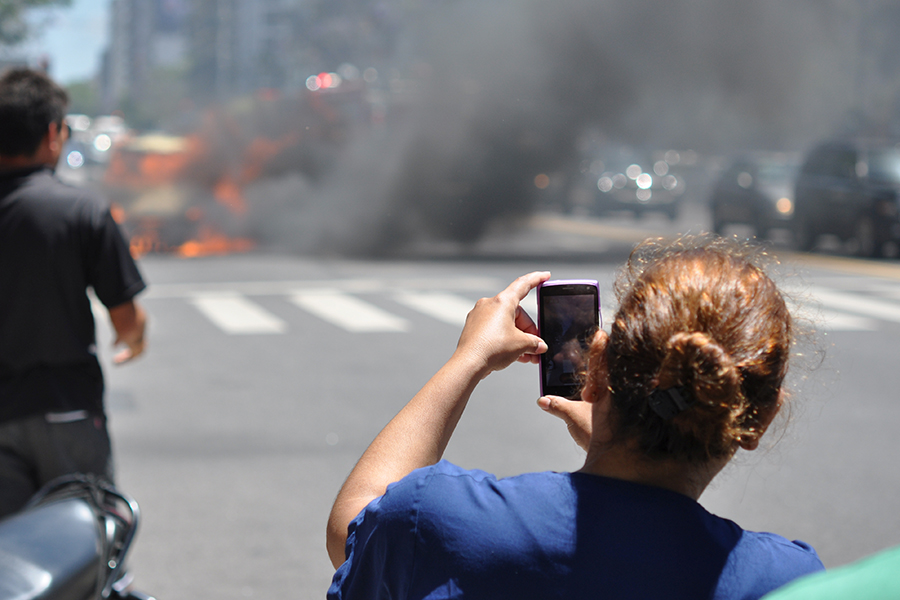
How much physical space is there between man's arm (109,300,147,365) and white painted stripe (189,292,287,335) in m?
6.94

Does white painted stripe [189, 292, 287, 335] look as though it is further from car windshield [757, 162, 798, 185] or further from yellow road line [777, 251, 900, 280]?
car windshield [757, 162, 798, 185]

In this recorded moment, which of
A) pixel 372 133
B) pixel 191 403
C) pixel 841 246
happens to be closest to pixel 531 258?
pixel 372 133

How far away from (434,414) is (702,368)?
42 centimetres

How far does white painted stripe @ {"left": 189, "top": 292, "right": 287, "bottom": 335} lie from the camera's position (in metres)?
10.3

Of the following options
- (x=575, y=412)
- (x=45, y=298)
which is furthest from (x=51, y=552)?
(x=575, y=412)

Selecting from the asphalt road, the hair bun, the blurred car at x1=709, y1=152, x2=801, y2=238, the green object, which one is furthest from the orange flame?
the green object

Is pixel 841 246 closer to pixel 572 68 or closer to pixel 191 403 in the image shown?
pixel 572 68

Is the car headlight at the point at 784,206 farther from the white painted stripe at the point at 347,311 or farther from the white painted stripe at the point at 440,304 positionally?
the white painted stripe at the point at 347,311

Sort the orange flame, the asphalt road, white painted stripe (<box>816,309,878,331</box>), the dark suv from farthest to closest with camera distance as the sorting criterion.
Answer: the orange flame < the dark suv < white painted stripe (<box>816,309,878,331</box>) < the asphalt road

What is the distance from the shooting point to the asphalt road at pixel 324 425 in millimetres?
4273

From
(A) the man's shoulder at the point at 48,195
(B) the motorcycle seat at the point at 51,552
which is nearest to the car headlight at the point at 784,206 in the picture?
(A) the man's shoulder at the point at 48,195

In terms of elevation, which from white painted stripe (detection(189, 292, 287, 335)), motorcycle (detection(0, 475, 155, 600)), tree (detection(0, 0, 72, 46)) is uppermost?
tree (detection(0, 0, 72, 46))

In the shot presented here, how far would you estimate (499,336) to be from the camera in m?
1.51

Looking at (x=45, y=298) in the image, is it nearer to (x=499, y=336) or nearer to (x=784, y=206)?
(x=499, y=336)
